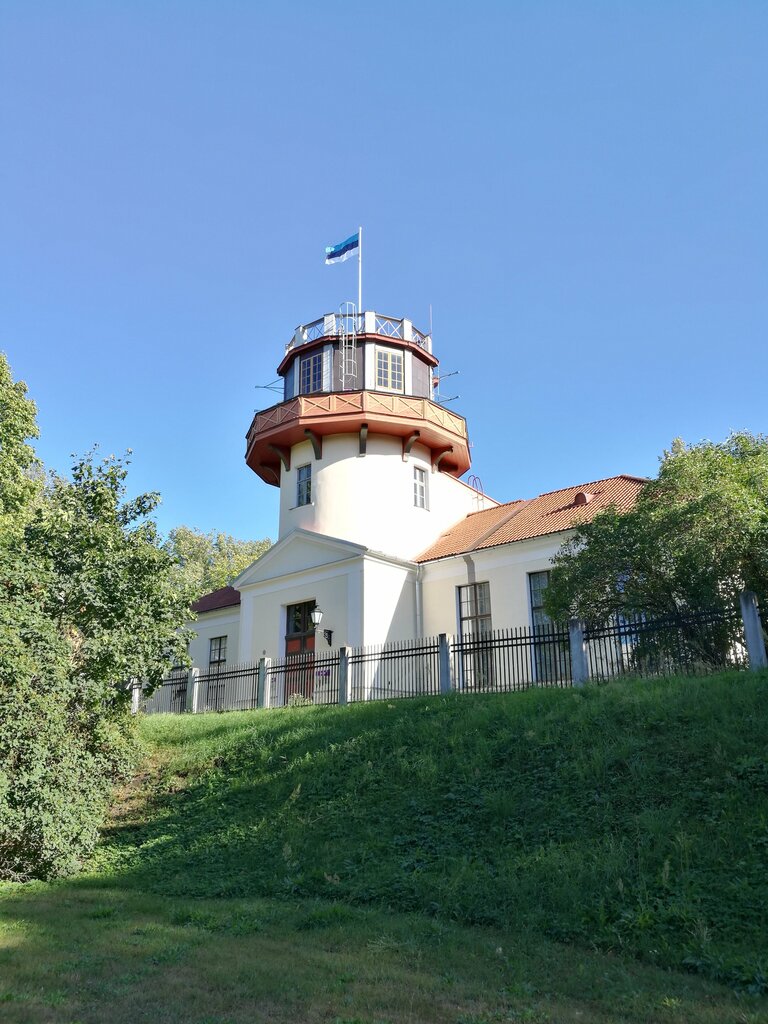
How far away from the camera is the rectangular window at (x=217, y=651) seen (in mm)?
29953

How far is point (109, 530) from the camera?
44.1 ft

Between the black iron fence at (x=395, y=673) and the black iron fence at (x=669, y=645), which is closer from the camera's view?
the black iron fence at (x=669, y=645)

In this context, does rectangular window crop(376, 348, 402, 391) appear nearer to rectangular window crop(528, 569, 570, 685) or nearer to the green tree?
rectangular window crop(528, 569, 570, 685)

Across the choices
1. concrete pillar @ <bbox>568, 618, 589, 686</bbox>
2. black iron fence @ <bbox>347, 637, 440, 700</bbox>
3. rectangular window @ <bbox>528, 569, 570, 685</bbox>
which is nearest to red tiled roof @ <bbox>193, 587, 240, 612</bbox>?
black iron fence @ <bbox>347, 637, 440, 700</bbox>

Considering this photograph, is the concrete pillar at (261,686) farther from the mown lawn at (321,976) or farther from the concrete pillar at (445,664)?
the mown lawn at (321,976)

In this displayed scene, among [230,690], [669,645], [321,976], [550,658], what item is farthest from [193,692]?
[321,976]

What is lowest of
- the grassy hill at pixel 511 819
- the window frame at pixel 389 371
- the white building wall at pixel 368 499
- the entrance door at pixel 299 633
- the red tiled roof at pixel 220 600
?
the grassy hill at pixel 511 819

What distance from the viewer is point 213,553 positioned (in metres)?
57.6

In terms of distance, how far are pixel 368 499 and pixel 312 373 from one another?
543 centimetres

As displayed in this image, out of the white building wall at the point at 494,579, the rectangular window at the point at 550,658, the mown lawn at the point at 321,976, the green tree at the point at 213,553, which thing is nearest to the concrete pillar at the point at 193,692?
the white building wall at the point at 494,579

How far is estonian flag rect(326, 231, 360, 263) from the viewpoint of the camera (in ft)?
101

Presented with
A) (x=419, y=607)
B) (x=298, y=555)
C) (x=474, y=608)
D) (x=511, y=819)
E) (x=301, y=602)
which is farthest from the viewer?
(x=298, y=555)

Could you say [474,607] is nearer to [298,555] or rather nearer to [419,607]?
[419,607]

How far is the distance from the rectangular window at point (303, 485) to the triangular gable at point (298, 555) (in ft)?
6.93
